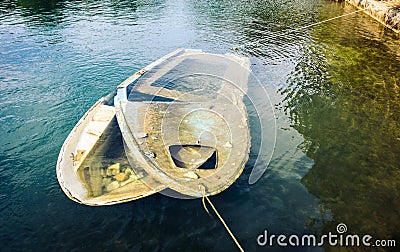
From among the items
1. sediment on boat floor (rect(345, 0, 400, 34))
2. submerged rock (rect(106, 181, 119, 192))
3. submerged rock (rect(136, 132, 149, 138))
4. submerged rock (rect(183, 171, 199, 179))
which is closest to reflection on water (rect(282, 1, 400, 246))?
submerged rock (rect(183, 171, 199, 179))

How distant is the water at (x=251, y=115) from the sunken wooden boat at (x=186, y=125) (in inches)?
27.8

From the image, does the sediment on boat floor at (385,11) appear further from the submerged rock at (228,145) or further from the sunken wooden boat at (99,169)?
the sunken wooden boat at (99,169)

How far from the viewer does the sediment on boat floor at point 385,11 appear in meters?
26.7

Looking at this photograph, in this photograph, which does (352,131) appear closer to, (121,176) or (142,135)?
(142,135)

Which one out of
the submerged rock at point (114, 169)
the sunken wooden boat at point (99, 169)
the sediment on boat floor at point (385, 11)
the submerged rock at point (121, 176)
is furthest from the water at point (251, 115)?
the sediment on boat floor at point (385, 11)

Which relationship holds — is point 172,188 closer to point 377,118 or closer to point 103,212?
point 103,212

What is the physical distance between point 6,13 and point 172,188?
3269cm

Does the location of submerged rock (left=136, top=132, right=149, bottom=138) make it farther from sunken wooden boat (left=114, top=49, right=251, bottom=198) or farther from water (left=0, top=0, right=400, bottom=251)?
water (left=0, top=0, right=400, bottom=251)

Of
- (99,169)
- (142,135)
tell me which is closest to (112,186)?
(99,169)

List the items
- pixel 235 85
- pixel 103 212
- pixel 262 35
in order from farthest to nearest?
pixel 262 35 → pixel 235 85 → pixel 103 212

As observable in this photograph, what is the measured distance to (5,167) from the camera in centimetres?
955

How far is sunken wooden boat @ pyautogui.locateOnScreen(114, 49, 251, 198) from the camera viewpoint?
846 centimetres

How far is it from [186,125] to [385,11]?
29.4 metres

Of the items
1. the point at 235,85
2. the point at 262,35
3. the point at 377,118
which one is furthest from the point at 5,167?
the point at 262,35
